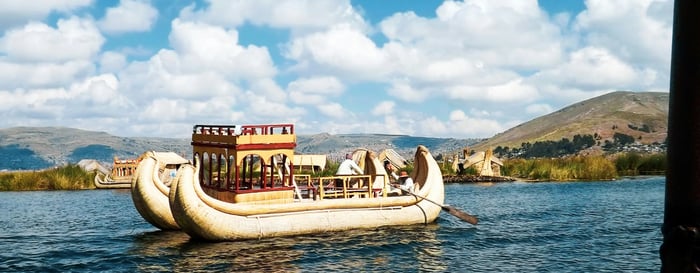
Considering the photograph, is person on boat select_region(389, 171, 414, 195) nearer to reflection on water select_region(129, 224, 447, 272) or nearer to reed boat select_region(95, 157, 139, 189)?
reflection on water select_region(129, 224, 447, 272)

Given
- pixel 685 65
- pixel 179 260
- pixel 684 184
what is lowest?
pixel 179 260

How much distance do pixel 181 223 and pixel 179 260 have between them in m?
1.96

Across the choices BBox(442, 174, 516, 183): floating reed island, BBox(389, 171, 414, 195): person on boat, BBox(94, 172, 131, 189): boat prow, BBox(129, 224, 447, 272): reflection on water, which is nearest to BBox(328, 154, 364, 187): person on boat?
BBox(389, 171, 414, 195): person on boat

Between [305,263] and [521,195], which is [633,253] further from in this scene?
[521,195]

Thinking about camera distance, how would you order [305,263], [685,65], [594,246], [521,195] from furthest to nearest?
[521,195]
[594,246]
[305,263]
[685,65]

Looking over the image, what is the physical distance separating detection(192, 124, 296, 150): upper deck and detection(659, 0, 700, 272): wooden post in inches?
770

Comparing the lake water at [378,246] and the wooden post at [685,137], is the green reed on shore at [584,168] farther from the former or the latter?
the wooden post at [685,137]

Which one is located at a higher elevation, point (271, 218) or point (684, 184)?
point (684, 184)

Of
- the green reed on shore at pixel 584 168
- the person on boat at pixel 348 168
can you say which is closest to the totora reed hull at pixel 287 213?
the person on boat at pixel 348 168

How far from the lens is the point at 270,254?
19469mm

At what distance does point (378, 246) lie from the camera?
21109mm

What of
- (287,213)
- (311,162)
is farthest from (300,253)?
(311,162)

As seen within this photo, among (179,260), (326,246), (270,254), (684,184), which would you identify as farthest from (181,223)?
(684,184)

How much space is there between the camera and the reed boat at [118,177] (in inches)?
2176
